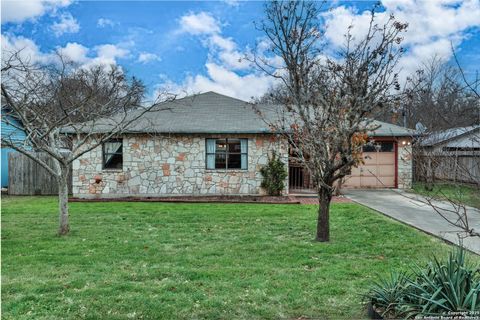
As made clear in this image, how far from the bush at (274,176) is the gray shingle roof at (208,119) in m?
1.30

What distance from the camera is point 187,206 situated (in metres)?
11.9

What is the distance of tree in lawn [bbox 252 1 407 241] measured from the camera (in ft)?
21.9

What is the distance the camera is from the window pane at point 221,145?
14.9 meters

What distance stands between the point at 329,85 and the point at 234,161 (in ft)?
24.9

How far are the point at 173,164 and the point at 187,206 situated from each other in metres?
3.28

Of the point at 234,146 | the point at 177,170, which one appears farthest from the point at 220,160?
the point at 177,170

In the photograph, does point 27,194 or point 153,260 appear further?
point 27,194

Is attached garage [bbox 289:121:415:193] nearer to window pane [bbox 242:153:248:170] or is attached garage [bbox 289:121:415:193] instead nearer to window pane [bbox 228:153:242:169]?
window pane [bbox 242:153:248:170]

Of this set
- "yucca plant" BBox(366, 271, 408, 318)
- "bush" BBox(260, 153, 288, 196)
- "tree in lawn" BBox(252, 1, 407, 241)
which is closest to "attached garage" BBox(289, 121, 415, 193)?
"bush" BBox(260, 153, 288, 196)

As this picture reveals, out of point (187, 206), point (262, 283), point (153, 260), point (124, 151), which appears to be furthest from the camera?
point (124, 151)

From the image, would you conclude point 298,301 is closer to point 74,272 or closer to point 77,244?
point 74,272

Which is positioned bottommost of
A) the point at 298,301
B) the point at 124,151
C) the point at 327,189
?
the point at 298,301

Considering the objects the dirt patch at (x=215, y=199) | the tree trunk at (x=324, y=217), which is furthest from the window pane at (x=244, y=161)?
the tree trunk at (x=324, y=217)

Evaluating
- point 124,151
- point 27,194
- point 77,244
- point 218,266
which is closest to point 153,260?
point 218,266
